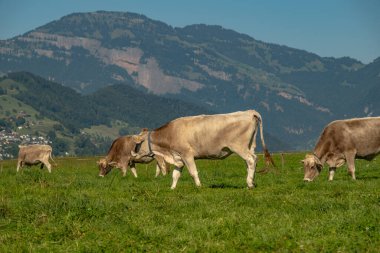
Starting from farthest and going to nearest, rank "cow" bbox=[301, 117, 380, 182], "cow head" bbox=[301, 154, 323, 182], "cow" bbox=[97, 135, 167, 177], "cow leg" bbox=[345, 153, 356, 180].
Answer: "cow" bbox=[97, 135, 167, 177], "cow head" bbox=[301, 154, 323, 182], "cow" bbox=[301, 117, 380, 182], "cow leg" bbox=[345, 153, 356, 180]

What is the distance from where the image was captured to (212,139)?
22062 millimetres

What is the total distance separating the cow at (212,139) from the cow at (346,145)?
15.6 ft

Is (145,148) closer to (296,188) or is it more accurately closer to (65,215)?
(296,188)

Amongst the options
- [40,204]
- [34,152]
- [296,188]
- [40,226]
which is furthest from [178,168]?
[34,152]

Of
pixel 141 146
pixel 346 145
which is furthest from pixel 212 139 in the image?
pixel 346 145

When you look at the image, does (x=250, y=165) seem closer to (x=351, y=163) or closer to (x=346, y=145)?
(x=351, y=163)

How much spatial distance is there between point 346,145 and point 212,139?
7.10m

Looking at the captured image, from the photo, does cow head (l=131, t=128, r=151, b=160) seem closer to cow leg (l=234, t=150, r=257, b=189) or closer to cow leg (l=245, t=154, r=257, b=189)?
cow leg (l=234, t=150, r=257, b=189)

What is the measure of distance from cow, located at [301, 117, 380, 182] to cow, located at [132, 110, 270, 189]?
15.6ft

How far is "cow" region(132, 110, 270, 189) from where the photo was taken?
21.9m

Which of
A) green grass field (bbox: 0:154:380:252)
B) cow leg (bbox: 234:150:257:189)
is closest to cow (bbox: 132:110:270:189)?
cow leg (bbox: 234:150:257:189)

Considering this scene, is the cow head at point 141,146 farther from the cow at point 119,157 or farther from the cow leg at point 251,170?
the cow at point 119,157

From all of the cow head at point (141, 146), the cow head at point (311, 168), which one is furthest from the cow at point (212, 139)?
the cow head at point (311, 168)

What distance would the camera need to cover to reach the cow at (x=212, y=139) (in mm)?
21922
